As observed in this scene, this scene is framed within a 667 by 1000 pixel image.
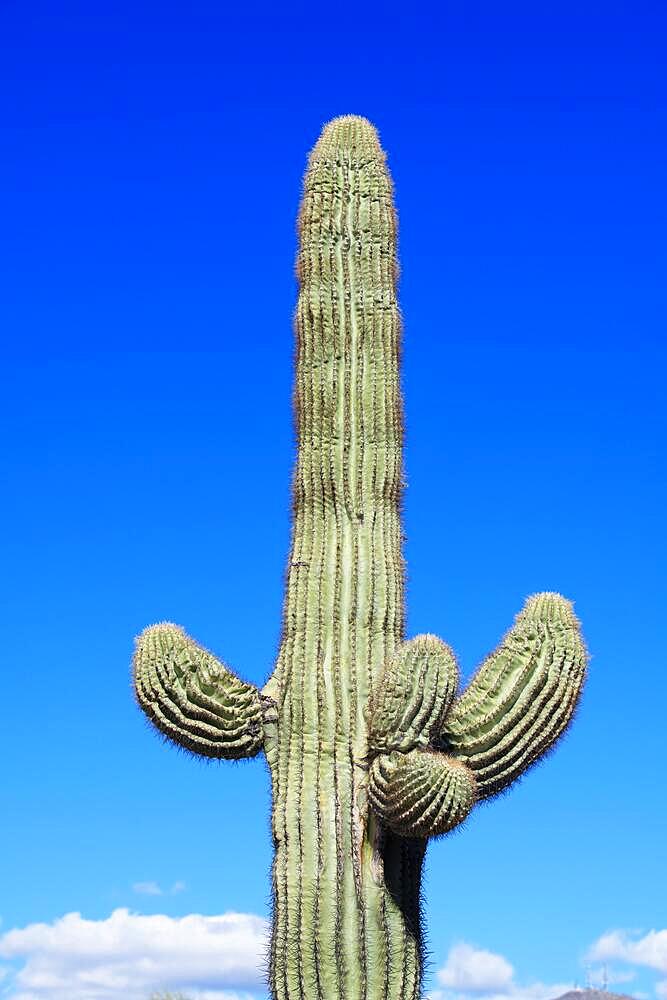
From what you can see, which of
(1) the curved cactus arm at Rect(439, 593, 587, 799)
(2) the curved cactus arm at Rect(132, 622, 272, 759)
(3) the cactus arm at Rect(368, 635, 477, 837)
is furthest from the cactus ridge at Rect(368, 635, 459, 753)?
(2) the curved cactus arm at Rect(132, 622, 272, 759)

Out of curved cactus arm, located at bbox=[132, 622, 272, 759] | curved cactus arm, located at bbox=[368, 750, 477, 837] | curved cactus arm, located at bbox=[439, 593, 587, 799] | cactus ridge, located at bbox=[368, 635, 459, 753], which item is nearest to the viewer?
curved cactus arm, located at bbox=[368, 750, 477, 837]

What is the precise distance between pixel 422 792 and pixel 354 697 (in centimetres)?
81

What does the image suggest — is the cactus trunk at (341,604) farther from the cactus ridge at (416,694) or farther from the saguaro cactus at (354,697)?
the cactus ridge at (416,694)

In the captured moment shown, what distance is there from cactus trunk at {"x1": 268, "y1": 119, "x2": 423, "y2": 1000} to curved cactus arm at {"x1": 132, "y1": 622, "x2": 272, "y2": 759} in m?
0.19

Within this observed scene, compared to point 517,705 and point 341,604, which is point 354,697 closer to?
point 341,604

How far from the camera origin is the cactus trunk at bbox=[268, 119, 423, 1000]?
902 centimetres

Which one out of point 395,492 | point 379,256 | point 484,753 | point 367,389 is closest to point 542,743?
Result: point 484,753

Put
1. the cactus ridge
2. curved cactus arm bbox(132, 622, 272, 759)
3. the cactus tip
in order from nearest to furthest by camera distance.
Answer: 1. the cactus ridge
2. curved cactus arm bbox(132, 622, 272, 759)
3. the cactus tip

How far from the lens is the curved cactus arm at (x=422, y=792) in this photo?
8797 mm

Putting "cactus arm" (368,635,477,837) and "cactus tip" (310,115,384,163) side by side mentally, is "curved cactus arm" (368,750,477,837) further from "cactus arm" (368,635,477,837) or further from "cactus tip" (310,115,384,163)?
"cactus tip" (310,115,384,163)

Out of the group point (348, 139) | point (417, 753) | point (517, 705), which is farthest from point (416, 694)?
point (348, 139)

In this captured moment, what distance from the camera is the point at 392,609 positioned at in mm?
9680

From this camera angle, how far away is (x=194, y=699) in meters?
9.45

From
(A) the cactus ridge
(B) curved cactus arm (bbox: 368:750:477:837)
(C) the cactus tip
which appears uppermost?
(C) the cactus tip
